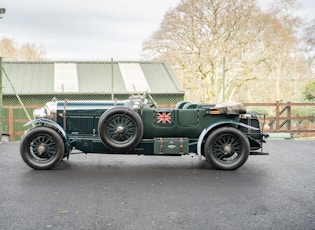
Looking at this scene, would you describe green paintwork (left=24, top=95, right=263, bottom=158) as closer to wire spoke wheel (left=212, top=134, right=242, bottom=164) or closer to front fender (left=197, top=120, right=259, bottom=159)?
front fender (left=197, top=120, right=259, bottom=159)

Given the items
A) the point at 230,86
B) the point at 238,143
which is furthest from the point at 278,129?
the point at 230,86

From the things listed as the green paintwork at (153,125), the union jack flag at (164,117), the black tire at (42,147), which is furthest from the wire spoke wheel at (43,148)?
the union jack flag at (164,117)

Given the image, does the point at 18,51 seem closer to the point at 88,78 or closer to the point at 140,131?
the point at 88,78

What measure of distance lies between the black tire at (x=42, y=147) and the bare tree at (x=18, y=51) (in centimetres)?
3732

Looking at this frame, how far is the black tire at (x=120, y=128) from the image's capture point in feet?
23.5

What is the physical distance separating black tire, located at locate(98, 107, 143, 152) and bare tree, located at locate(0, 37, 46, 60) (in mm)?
38013

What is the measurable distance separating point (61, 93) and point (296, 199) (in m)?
13.9

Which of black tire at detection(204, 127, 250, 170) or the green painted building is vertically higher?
the green painted building

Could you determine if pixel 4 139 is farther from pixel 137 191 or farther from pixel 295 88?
pixel 295 88

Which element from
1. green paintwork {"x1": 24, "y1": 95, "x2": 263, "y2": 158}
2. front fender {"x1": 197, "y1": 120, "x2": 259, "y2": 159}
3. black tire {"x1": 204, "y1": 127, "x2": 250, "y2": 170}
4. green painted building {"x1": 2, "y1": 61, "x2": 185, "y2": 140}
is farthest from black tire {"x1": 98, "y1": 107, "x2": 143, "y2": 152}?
green painted building {"x1": 2, "y1": 61, "x2": 185, "y2": 140}

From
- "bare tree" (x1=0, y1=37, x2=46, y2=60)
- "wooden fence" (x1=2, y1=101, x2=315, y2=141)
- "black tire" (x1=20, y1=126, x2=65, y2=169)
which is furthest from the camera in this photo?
"bare tree" (x1=0, y1=37, x2=46, y2=60)

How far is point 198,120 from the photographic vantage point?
300 inches

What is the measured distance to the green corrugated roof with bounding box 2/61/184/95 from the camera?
18.1 m

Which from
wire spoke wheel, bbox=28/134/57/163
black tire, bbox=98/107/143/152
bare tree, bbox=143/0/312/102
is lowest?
wire spoke wheel, bbox=28/134/57/163
